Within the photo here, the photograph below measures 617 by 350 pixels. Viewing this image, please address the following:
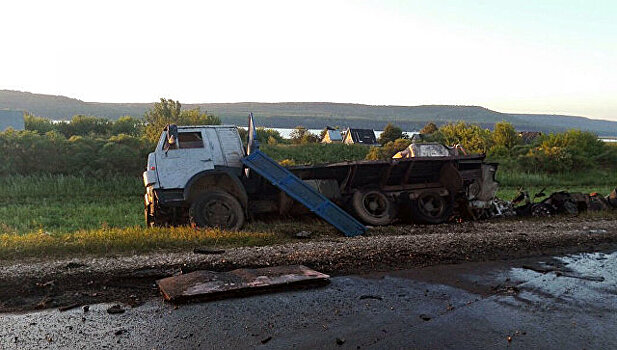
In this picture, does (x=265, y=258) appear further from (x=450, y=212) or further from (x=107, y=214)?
(x=107, y=214)

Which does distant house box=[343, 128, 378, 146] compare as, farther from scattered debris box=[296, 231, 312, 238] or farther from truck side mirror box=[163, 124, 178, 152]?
scattered debris box=[296, 231, 312, 238]

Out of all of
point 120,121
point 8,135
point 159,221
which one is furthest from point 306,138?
point 159,221

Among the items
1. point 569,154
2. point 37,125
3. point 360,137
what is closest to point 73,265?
point 569,154

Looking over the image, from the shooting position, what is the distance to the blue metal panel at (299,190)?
38.5 ft

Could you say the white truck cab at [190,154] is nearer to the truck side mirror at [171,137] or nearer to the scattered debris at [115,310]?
the truck side mirror at [171,137]

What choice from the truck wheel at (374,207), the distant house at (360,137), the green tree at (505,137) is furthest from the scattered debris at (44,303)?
the distant house at (360,137)

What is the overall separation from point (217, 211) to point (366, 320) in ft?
21.3

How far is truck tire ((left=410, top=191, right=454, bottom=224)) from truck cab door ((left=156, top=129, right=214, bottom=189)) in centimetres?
546

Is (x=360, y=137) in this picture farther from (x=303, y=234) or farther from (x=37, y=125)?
(x=303, y=234)

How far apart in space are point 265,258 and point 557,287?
14.5 ft

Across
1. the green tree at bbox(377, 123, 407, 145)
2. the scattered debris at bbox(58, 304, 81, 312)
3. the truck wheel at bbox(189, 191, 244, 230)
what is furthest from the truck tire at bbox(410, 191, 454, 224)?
the green tree at bbox(377, 123, 407, 145)

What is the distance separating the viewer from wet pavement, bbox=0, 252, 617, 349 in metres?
5.25

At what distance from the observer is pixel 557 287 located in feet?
24.3

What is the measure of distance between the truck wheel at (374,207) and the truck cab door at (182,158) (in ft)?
12.5
